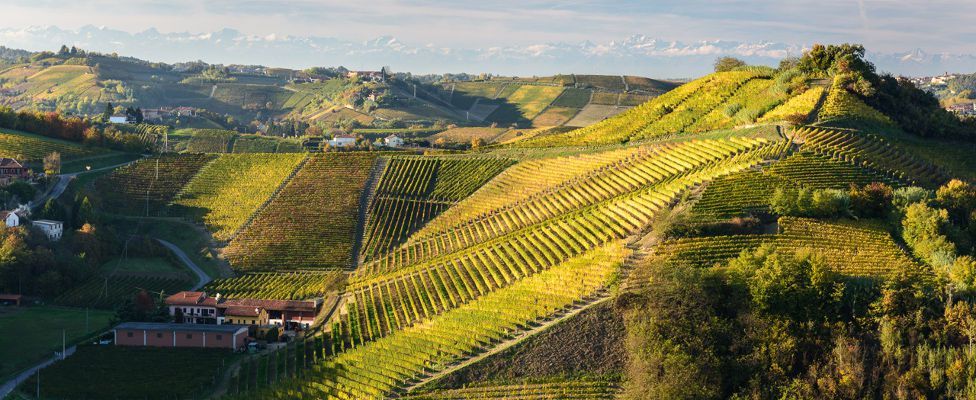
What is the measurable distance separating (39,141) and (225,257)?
28.1 m

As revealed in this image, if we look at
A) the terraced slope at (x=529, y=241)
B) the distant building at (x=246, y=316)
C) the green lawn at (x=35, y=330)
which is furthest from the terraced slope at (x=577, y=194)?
the green lawn at (x=35, y=330)

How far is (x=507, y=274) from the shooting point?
44.2m

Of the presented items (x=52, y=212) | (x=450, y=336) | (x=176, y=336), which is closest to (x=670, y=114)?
(x=450, y=336)

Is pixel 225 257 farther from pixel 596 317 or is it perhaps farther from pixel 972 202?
pixel 972 202

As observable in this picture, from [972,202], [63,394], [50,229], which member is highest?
[972,202]

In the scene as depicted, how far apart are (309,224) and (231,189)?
10.9 metres

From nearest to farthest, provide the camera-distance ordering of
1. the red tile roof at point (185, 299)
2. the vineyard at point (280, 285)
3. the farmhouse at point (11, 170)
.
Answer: the red tile roof at point (185, 299) < the vineyard at point (280, 285) < the farmhouse at point (11, 170)

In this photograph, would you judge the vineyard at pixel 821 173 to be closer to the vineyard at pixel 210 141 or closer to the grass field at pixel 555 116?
the vineyard at pixel 210 141

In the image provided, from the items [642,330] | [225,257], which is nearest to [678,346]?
[642,330]

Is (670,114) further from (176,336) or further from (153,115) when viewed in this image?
(153,115)

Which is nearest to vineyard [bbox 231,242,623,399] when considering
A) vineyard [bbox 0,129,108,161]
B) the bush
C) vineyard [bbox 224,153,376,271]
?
the bush

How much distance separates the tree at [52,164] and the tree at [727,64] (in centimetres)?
5423

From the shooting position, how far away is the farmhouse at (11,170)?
69.9 meters

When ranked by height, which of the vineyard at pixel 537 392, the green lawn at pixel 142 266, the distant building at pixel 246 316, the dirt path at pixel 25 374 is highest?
the vineyard at pixel 537 392
